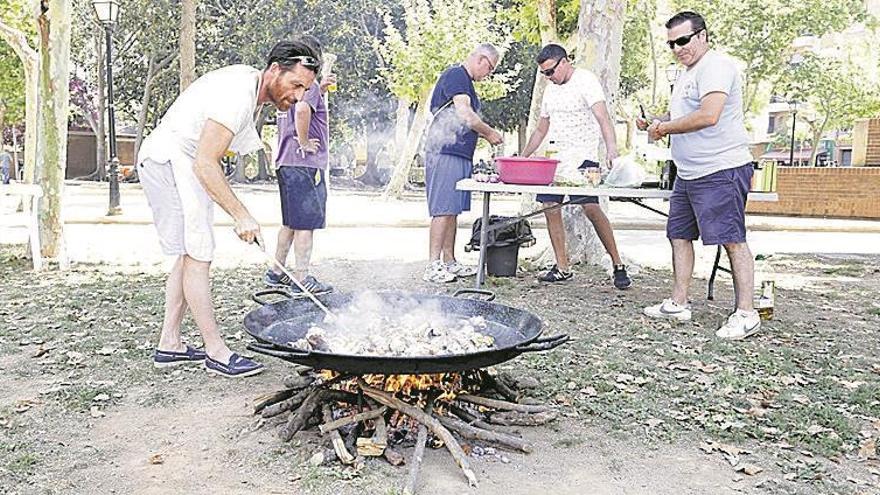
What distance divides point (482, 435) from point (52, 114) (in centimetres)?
620

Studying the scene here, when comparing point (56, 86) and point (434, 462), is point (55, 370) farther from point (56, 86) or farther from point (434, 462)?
point (56, 86)

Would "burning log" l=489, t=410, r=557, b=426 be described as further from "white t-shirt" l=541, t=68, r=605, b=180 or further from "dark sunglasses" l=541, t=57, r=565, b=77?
"dark sunglasses" l=541, t=57, r=565, b=77

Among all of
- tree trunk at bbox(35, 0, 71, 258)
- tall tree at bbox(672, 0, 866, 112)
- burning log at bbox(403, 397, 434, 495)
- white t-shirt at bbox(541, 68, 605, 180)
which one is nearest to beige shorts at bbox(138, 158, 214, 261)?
burning log at bbox(403, 397, 434, 495)

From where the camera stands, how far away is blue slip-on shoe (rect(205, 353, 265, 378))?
397cm

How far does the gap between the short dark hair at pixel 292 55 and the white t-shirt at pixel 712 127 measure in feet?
8.18

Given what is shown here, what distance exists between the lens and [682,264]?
5.36 meters

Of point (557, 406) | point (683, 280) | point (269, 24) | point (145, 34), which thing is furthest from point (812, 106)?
point (557, 406)

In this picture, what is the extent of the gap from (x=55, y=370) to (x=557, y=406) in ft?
8.61

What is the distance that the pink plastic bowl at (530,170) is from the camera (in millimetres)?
5828

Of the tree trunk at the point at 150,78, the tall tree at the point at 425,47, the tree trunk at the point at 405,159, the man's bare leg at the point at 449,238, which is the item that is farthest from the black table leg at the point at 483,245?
the tree trunk at the point at 150,78

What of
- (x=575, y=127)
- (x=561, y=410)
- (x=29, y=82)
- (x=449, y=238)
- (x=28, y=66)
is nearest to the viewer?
(x=561, y=410)

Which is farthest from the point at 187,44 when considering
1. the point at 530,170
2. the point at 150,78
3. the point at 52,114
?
the point at 150,78

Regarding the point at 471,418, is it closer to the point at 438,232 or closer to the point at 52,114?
the point at 438,232

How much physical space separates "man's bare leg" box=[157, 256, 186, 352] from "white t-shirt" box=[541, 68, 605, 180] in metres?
3.18
